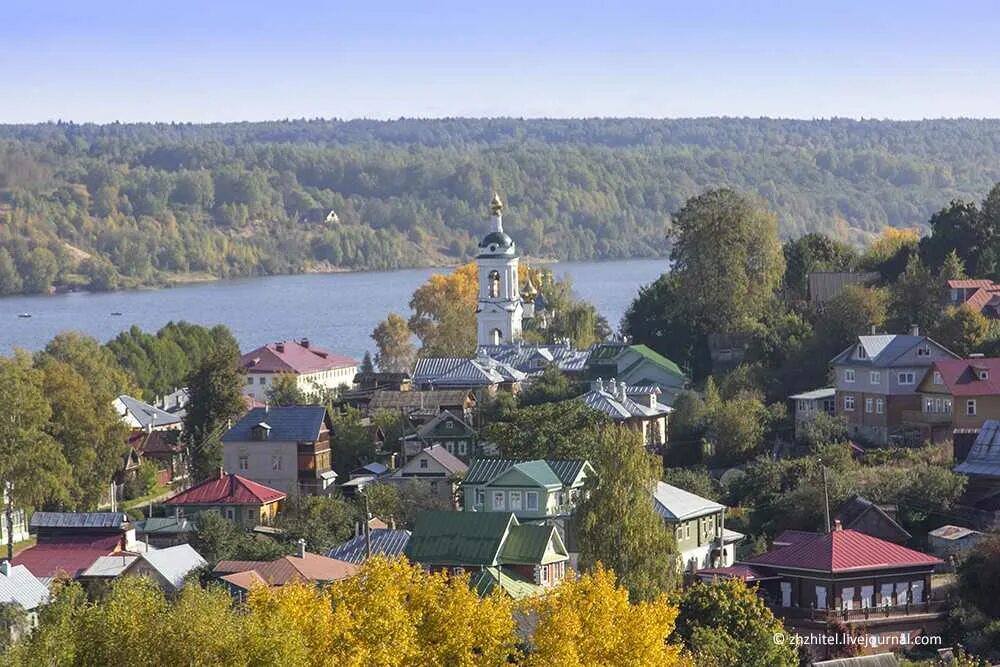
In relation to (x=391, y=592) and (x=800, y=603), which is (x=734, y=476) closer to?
(x=800, y=603)

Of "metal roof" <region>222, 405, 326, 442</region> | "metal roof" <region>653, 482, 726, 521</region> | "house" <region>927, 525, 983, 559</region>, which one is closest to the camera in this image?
"house" <region>927, 525, 983, 559</region>

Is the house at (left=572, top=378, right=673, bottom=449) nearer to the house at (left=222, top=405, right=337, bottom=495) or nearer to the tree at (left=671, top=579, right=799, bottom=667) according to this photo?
the house at (left=222, top=405, right=337, bottom=495)

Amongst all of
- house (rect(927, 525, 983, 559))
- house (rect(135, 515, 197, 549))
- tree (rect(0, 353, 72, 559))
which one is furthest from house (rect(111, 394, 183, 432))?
house (rect(927, 525, 983, 559))

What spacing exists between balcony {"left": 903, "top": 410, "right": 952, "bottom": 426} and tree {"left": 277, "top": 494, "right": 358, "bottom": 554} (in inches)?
410

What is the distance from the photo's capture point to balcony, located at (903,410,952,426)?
40688mm

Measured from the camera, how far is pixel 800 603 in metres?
29.2

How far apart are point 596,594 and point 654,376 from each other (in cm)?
2735

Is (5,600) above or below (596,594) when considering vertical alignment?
below

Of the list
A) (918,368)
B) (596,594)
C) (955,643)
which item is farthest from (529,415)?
(596,594)

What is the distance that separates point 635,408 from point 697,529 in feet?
35.0

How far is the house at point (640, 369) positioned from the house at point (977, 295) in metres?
6.30

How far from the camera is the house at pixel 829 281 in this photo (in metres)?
52.2

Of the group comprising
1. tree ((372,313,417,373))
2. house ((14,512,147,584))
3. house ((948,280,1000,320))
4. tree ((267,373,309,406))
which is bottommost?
tree ((372,313,417,373))

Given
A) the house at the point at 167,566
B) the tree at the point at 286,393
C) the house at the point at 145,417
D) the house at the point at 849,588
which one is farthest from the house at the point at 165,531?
the tree at the point at 286,393
